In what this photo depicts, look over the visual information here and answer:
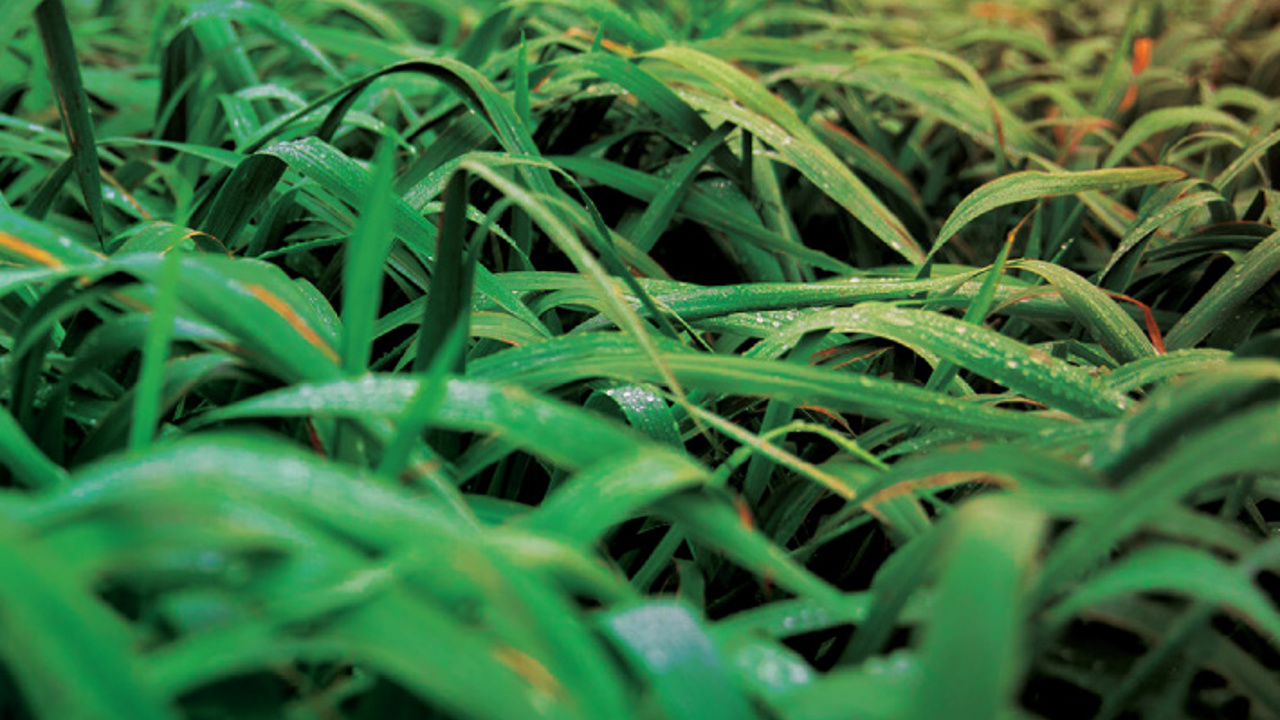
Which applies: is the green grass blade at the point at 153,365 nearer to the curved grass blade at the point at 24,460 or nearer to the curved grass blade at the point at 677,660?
the curved grass blade at the point at 24,460

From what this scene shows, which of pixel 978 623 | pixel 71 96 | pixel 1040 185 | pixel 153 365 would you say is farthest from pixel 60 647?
pixel 1040 185

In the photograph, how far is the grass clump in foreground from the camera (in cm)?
31

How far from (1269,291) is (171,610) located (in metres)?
0.78

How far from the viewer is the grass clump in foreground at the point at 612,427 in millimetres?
312

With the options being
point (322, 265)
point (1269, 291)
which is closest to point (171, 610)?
point (322, 265)

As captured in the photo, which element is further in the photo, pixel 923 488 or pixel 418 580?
pixel 923 488

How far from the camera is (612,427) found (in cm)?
42

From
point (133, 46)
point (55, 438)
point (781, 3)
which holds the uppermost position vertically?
point (781, 3)

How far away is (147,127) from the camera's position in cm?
112

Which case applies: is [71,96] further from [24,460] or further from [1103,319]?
[1103,319]

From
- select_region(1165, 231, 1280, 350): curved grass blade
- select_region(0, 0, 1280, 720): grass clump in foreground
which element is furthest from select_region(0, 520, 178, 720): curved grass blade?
select_region(1165, 231, 1280, 350): curved grass blade

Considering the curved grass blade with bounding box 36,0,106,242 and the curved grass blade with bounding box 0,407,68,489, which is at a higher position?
the curved grass blade with bounding box 36,0,106,242

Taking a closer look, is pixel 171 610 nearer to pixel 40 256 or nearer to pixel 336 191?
pixel 40 256

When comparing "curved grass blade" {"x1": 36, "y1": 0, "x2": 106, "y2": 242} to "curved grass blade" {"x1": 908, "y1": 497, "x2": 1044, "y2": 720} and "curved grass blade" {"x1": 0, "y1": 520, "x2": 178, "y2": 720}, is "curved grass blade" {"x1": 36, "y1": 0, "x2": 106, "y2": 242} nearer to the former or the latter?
"curved grass blade" {"x1": 0, "y1": 520, "x2": 178, "y2": 720}
